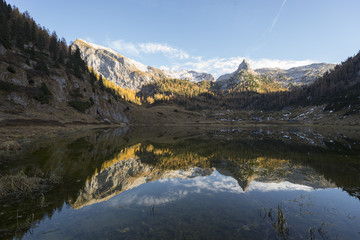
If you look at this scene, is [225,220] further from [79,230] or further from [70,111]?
[70,111]

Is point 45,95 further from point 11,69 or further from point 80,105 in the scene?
point 80,105

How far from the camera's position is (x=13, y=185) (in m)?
11.4

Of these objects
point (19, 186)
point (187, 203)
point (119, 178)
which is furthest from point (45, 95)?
point (187, 203)

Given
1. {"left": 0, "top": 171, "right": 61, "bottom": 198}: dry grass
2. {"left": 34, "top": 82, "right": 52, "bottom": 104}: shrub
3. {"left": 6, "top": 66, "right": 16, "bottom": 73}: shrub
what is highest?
{"left": 6, "top": 66, "right": 16, "bottom": 73}: shrub

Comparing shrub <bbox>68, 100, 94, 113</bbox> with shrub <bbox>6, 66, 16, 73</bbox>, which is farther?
shrub <bbox>68, 100, 94, 113</bbox>

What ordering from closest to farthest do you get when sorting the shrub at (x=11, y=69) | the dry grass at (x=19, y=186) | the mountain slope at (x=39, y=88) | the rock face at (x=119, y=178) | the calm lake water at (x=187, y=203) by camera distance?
the calm lake water at (x=187, y=203) < the dry grass at (x=19, y=186) < the rock face at (x=119, y=178) < the mountain slope at (x=39, y=88) < the shrub at (x=11, y=69)

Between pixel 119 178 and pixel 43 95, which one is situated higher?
pixel 43 95

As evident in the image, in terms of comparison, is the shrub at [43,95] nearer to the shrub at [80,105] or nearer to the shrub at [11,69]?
the shrub at [11,69]

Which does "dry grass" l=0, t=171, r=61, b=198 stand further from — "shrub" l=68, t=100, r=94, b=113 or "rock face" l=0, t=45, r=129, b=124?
"shrub" l=68, t=100, r=94, b=113

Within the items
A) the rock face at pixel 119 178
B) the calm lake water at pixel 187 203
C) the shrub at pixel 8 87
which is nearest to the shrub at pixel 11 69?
the shrub at pixel 8 87

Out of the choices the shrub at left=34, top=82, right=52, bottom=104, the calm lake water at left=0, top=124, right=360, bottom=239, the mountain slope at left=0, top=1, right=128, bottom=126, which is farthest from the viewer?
the shrub at left=34, top=82, right=52, bottom=104

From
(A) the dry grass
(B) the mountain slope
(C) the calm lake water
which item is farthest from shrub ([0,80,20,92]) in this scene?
(A) the dry grass

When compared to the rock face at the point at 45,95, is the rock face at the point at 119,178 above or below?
below

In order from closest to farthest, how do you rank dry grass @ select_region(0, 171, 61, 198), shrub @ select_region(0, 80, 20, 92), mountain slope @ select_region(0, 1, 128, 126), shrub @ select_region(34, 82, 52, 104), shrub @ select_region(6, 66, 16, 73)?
dry grass @ select_region(0, 171, 61, 198) → mountain slope @ select_region(0, 1, 128, 126) → shrub @ select_region(0, 80, 20, 92) → shrub @ select_region(6, 66, 16, 73) → shrub @ select_region(34, 82, 52, 104)
